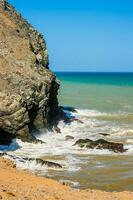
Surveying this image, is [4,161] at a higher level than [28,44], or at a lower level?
lower

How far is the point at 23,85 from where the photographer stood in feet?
115

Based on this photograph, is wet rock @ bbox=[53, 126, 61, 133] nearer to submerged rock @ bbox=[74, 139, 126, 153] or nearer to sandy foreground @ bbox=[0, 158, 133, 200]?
submerged rock @ bbox=[74, 139, 126, 153]

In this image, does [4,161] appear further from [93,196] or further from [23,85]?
[23,85]

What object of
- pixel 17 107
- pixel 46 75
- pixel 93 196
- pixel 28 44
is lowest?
pixel 93 196

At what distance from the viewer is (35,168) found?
25828 mm

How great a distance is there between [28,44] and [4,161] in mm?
21052

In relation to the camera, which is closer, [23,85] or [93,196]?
[93,196]

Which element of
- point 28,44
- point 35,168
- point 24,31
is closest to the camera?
point 35,168

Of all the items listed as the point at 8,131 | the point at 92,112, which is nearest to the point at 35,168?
the point at 8,131

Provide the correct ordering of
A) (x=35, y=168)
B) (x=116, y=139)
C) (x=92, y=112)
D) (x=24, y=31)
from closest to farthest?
1. (x=35, y=168)
2. (x=116, y=139)
3. (x=24, y=31)
4. (x=92, y=112)

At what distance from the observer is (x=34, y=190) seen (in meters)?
17.2

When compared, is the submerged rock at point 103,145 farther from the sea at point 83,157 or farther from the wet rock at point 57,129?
the wet rock at point 57,129

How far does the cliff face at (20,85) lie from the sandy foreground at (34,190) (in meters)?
12.3

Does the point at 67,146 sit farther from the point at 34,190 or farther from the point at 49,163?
the point at 34,190
